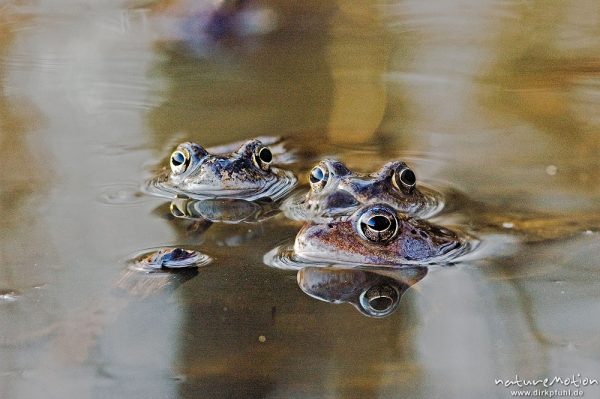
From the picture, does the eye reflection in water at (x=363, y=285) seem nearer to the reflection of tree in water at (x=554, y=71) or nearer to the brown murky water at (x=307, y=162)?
the brown murky water at (x=307, y=162)

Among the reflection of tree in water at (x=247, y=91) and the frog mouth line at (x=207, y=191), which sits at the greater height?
the reflection of tree in water at (x=247, y=91)

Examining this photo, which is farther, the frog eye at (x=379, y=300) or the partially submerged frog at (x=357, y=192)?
the partially submerged frog at (x=357, y=192)

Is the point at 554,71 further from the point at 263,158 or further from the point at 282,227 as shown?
the point at 282,227

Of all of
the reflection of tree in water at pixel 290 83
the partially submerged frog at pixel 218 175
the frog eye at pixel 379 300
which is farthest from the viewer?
the reflection of tree in water at pixel 290 83

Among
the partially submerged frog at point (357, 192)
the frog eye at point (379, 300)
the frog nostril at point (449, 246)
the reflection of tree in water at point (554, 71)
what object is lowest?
the frog eye at point (379, 300)

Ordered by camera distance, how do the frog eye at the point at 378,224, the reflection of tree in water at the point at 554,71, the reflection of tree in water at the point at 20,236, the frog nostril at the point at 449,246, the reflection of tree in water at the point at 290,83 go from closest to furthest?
the reflection of tree in water at the point at 20,236 → the frog eye at the point at 378,224 → the frog nostril at the point at 449,246 → the reflection of tree in water at the point at 554,71 → the reflection of tree in water at the point at 290,83

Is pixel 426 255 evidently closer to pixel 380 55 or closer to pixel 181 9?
pixel 380 55

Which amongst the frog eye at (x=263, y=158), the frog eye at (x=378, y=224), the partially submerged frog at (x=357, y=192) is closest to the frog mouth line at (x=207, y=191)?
the frog eye at (x=263, y=158)
